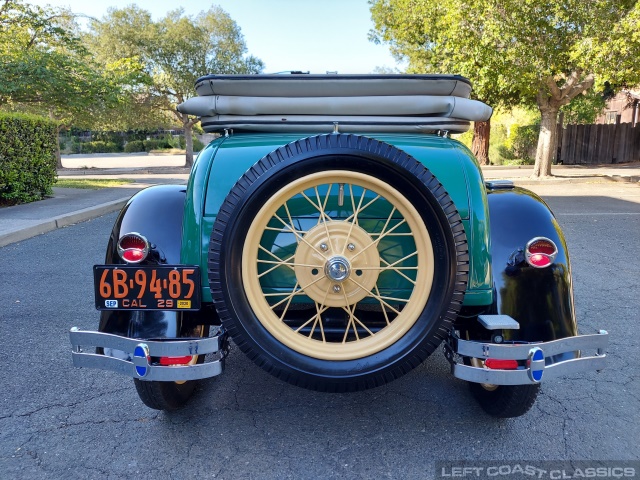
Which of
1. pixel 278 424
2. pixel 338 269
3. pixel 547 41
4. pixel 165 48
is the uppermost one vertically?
pixel 165 48

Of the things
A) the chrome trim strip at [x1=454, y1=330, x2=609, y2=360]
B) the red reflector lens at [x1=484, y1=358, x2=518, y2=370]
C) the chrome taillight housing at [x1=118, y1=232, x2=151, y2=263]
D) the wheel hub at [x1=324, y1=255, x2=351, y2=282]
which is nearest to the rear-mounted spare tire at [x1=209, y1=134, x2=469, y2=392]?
the wheel hub at [x1=324, y1=255, x2=351, y2=282]

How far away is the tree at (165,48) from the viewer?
76.0 feet

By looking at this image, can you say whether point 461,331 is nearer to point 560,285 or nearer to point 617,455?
point 560,285

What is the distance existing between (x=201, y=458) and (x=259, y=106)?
1.91m

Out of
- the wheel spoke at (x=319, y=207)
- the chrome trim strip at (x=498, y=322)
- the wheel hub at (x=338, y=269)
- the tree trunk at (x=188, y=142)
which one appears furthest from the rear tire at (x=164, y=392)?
the tree trunk at (x=188, y=142)

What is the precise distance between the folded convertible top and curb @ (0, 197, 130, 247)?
3.91m

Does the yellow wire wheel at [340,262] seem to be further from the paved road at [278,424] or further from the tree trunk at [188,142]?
the tree trunk at [188,142]

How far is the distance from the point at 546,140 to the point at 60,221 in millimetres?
13569

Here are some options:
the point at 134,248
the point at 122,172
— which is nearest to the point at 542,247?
the point at 134,248

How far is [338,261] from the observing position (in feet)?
6.88

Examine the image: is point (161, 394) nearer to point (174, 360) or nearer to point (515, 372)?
point (174, 360)

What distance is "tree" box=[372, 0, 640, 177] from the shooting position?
11.1m

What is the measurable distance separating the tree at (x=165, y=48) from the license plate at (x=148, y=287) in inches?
885

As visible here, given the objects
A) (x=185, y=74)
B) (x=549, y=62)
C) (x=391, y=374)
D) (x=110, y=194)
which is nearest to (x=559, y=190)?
(x=549, y=62)
